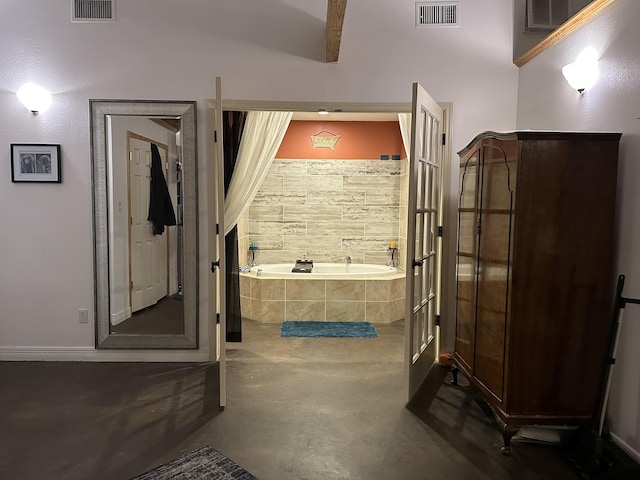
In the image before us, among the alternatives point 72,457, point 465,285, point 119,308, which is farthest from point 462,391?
point 119,308

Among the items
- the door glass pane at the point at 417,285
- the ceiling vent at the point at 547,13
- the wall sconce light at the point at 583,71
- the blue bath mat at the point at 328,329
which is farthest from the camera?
the blue bath mat at the point at 328,329

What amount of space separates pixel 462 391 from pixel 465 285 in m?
0.77

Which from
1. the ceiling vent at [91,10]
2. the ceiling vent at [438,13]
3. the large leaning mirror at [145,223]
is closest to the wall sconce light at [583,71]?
the ceiling vent at [438,13]

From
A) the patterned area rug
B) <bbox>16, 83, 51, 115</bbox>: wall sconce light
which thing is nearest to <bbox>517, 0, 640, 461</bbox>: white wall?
the patterned area rug

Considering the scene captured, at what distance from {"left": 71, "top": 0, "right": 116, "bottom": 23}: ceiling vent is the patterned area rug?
127 inches

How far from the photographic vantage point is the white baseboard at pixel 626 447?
2395 mm

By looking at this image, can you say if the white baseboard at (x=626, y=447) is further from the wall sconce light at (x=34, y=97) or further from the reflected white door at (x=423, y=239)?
the wall sconce light at (x=34, y=97)

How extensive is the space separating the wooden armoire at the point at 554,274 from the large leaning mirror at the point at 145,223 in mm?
2373

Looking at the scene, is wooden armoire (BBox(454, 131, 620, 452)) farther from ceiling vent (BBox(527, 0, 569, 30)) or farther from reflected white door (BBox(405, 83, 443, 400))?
ceiling vent (BBox(527, 0, 569, 30))

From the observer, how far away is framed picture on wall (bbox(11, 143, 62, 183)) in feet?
12.4

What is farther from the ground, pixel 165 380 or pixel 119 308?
pixel 119 308

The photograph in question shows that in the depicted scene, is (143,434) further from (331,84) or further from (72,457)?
(331,84)

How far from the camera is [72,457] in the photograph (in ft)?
8.09

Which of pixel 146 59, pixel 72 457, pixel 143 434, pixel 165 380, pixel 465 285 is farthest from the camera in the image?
pixel 146 59
